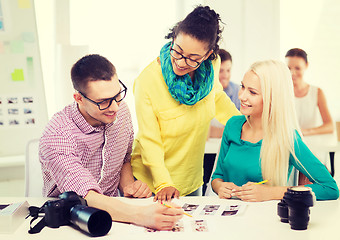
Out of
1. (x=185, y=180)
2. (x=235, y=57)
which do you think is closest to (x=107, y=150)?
(x=185, y=180)

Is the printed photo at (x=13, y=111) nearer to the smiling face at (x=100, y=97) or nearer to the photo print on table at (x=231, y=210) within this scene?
the smiling face at (x=100, y=97)

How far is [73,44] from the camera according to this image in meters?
4.75

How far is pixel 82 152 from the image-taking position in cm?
211

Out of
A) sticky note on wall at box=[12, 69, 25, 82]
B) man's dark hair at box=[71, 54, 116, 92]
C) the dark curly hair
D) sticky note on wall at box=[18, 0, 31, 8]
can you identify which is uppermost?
sticky note on wall at box=[18, 0, 31, 8]

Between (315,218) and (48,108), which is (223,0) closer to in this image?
(48,108)

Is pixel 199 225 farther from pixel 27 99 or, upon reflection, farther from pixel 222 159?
pixel 27 99

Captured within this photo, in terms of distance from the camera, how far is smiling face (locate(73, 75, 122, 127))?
6.66 ft

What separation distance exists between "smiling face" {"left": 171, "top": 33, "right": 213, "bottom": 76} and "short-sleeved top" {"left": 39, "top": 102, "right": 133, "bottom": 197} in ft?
1.18

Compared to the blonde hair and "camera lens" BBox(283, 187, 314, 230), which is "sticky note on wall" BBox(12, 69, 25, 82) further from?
"camera lens" BBox(283, 187, 314, 230)

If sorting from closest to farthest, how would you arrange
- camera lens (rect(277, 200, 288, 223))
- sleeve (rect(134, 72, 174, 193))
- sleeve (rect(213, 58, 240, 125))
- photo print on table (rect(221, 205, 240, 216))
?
1. camera lens (rect(277, 200, 288, 223))
2. photo print on table (rect(221, 205, 240, 216))
3. sleeve (rect(134, 72, 174, 193))
4. sleeve (rect(213, 58, 240, 125))

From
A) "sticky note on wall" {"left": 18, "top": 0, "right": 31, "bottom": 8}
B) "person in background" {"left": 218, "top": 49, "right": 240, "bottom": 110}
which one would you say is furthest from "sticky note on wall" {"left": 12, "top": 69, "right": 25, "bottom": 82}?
"person in background" {"left": 218, "top": 49, "right": 240, "bottom": 110}

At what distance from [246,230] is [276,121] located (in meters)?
0.62

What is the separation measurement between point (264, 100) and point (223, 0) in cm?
322

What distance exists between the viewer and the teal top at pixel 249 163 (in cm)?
206
